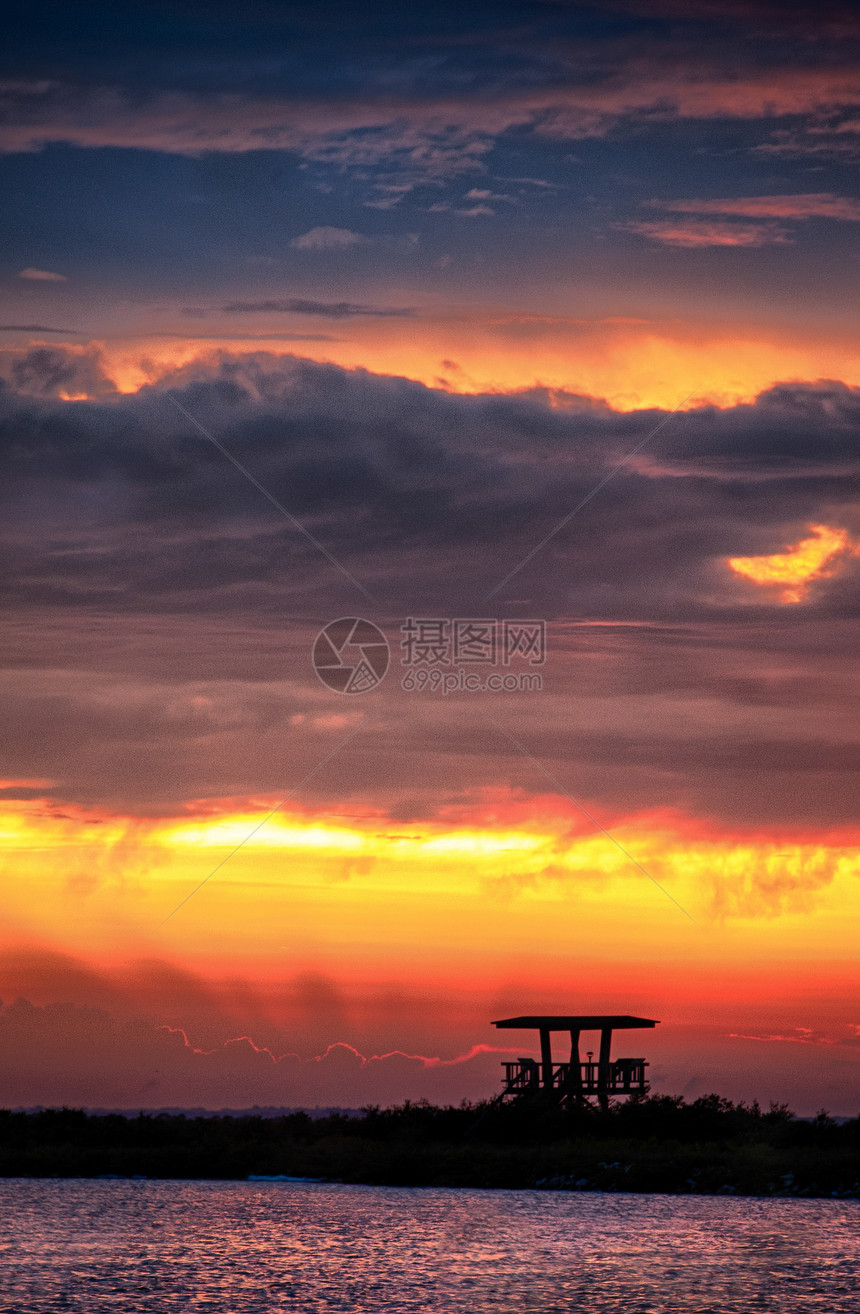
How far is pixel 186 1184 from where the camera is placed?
82438mm

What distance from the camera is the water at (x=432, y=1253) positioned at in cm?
3869

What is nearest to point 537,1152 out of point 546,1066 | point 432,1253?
point 546,1066

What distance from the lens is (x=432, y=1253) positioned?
157ft

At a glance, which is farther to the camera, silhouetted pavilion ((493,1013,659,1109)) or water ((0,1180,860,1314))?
silhouetted pavilion ((493,1013,659,1109))

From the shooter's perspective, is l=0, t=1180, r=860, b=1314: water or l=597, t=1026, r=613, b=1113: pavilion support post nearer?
l=0, t=1180, r=860, b=1314: water

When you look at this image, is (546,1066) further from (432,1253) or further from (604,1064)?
(432,1253)

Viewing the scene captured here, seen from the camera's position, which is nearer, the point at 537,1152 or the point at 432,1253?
the point at 432,1253

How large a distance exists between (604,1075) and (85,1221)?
78.4ft

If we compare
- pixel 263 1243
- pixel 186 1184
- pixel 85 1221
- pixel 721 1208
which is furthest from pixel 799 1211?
pixel 186 1184

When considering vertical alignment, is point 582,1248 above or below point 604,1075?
below

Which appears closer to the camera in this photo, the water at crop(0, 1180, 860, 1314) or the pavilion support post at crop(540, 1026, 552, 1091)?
the water at crop(0, 1180, 860, 1314)

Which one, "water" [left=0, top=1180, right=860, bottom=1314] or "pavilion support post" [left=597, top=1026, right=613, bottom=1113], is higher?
"pavilion support post" [left=597, top=1026, right=613, bottom=1113]

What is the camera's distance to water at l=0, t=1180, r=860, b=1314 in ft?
127

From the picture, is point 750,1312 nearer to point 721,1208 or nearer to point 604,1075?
point 721,1208
